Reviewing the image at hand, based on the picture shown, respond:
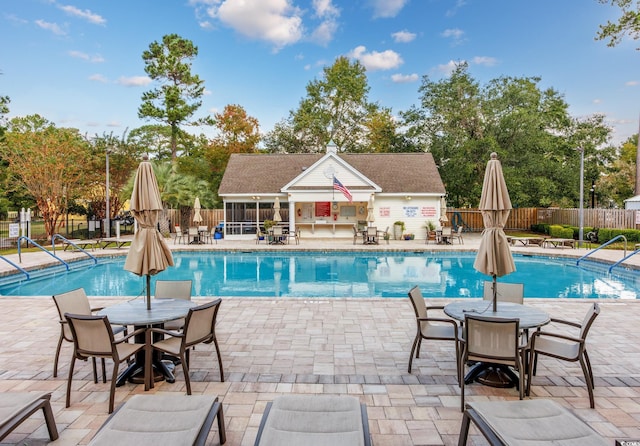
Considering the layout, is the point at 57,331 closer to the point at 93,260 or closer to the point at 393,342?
the point at 393,342

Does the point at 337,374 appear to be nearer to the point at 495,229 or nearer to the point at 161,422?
the point at 161,422

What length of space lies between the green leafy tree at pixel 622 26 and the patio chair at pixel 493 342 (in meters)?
19.8

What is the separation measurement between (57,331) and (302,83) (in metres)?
34.3

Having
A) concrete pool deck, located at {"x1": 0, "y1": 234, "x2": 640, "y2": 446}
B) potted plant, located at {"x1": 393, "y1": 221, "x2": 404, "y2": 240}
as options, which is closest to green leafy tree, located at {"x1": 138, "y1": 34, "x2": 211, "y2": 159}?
potted plant, located at {"x1": 393, "y1": 221, "x2": 404, "y2": 240}

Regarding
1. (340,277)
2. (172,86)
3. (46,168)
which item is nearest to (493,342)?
(340,277)

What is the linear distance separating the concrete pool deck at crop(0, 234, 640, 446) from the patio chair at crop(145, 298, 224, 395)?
0.41 m

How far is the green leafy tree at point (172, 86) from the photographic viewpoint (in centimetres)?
2778

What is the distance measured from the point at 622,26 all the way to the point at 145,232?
853 inches

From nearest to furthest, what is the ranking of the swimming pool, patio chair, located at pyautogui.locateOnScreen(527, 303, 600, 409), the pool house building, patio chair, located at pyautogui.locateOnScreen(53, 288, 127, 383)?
1. patio chair, located at pyautogui.locateOnScreen(527, 303, 600, 409)
2. patio chair, located at pyautogui.locateOnScreen(53, 288, 127, 383)
3. the swimming pool
4. the pool house building

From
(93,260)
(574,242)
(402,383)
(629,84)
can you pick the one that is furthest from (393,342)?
(629,84)

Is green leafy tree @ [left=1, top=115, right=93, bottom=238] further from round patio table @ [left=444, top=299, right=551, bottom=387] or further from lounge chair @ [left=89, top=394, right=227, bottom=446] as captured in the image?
round patio table @ [left=444, top=299, right=551, bottom=387]

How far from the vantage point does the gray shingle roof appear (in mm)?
21703

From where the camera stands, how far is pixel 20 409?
9.41 feet

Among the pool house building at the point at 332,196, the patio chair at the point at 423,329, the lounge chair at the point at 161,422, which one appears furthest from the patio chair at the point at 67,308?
the pool house building at the point at 332,196
